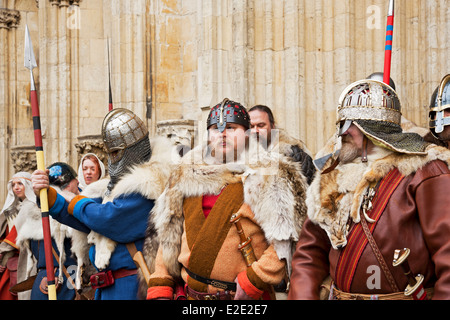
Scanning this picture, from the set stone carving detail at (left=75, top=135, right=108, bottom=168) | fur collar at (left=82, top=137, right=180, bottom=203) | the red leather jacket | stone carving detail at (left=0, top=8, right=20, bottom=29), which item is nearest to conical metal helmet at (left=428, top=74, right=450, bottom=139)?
the red leather jacket

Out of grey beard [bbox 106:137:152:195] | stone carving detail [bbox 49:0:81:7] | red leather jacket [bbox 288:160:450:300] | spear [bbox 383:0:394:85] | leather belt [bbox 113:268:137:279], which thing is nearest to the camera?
red leather jacket [bbox 288:160:450:300]

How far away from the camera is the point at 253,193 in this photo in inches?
146

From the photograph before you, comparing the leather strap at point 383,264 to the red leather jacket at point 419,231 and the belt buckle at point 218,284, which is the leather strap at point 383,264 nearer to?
the red leather jacket at point 419,231

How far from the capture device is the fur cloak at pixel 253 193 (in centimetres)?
365

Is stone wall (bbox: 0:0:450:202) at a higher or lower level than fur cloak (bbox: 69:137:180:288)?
higher

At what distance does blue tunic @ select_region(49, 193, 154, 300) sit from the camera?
4.44 meters

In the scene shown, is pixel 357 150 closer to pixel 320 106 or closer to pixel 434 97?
pixel 434 97

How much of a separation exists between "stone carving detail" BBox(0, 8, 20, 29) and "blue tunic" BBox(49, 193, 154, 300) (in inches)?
389

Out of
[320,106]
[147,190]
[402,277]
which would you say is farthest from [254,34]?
[402,277]

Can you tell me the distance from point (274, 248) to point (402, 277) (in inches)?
32.4

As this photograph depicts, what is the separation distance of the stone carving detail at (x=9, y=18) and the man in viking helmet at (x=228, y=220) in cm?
1066

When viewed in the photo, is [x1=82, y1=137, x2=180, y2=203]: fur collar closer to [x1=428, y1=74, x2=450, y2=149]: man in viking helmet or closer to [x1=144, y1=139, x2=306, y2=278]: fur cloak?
[x1=144, y1=139, x2=306, y2=278]: fur cloak

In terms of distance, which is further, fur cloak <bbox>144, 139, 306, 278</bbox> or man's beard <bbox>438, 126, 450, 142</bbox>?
man's beard <bbox>438, 126, 450, 142</bbox>

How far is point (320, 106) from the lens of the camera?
24.1 ft
